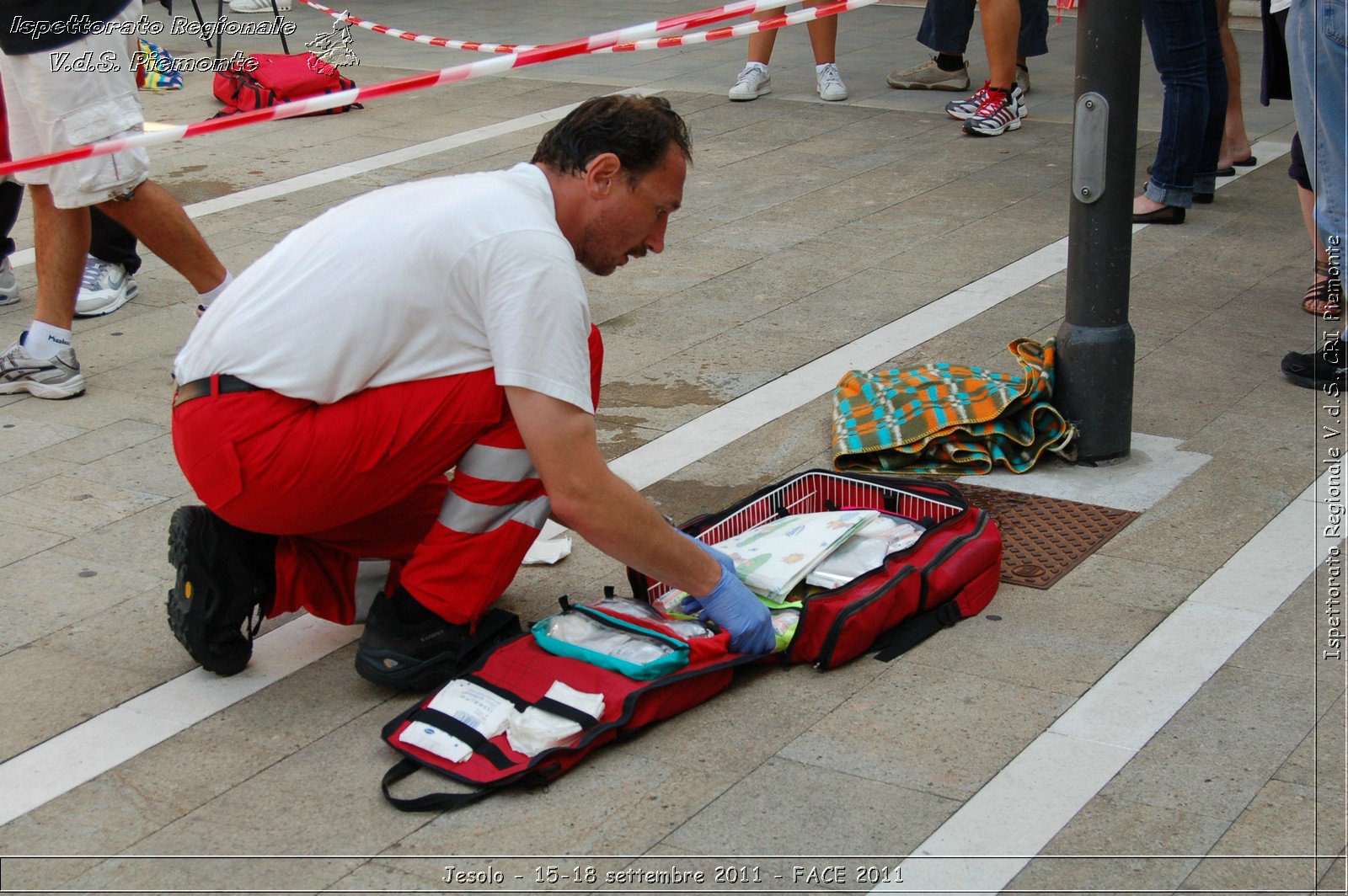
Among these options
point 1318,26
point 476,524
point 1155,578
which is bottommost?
point 1155,578

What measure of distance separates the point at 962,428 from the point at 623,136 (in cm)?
148

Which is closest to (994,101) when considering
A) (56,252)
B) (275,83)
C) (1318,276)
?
(1318,276)

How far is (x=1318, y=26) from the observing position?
411 centimetres

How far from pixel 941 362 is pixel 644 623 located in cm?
203

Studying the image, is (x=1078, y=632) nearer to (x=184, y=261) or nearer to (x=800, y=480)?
(x=800, y=480)

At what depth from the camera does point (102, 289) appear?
5391mm

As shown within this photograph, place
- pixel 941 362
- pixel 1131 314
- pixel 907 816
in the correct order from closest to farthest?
pixel 907 816
pixel 941 362
pixel 1131 314

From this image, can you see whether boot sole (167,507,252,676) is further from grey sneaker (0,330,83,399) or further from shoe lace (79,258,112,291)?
shoe lace (79,258,112,291)

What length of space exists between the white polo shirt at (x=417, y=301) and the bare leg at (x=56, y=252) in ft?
6.72

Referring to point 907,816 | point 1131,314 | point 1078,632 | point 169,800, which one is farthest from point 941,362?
point 169,800

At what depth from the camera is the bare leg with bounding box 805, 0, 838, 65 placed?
26.5 ft

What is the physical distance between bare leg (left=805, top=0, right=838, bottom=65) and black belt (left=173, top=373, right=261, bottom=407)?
19.4ft

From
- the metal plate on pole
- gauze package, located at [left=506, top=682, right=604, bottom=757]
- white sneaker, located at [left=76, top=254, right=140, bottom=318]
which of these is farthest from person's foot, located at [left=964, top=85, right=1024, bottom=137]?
gauze package, located at [left=506, top=682, right=604, bottom=757]

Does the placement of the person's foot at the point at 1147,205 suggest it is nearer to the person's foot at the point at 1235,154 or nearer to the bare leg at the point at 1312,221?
the person's foot at the point at 1235,154
